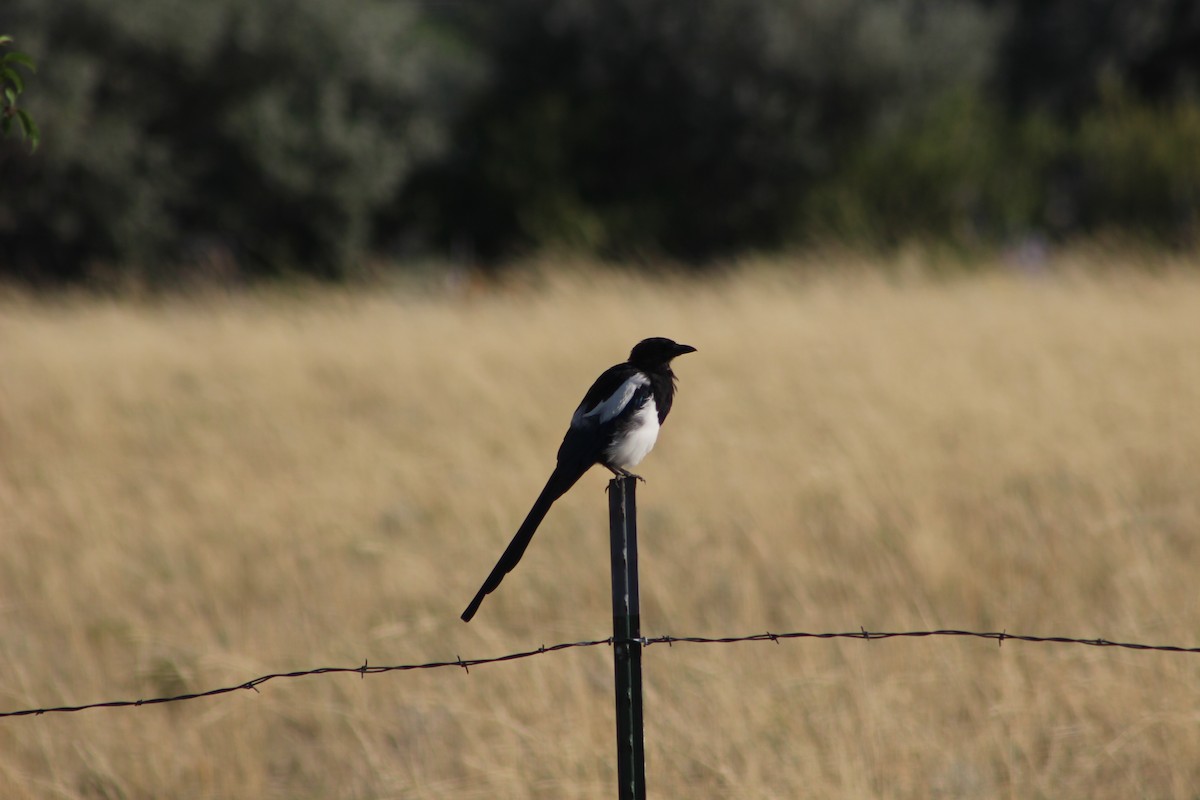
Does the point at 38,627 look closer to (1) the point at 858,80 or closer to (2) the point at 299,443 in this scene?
(2) the point at 299,443

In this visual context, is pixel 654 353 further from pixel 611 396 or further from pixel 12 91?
pixel 12 91

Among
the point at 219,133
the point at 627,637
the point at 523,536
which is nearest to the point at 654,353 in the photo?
the point at 523,536

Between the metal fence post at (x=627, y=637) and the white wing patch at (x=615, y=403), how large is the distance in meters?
0.60

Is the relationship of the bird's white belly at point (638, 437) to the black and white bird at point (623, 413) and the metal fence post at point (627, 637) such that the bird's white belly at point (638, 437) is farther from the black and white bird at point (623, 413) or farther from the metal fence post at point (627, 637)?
the metal fence post at point (627, 637)

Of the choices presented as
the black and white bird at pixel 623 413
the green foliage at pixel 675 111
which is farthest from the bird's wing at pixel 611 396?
the green foliage at pixel 675 111

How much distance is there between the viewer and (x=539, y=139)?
23406 mm


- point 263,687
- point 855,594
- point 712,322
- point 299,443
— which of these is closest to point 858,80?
point 712,322

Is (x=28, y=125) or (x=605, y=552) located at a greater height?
(x=28, y=125)

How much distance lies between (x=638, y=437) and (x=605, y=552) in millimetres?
3021

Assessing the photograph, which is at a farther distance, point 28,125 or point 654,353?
point 654,353

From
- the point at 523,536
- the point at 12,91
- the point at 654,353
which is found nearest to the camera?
the point at 523,536

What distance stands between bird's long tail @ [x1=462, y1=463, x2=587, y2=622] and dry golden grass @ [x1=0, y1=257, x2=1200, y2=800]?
1.23 metres

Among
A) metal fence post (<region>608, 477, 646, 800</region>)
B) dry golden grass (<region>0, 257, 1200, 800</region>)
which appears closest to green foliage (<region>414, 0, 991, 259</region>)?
dry golden grass (<region>0, 257, 1200, 800</region>)

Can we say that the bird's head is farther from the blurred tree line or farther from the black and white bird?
the blurred tree line
